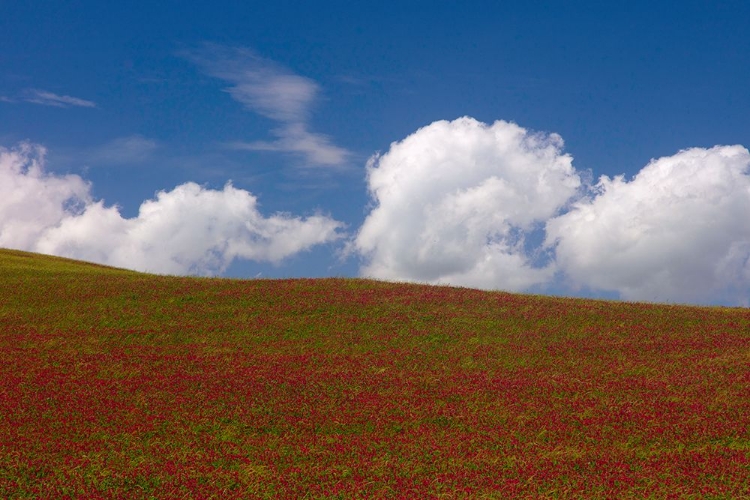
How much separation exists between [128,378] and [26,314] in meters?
11.3

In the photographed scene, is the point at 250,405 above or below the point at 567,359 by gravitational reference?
below

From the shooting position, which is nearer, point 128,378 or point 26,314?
point 128,378

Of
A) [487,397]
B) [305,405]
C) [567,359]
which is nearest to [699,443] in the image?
[487,397]

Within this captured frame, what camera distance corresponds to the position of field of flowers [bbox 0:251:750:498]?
13312 millimetres

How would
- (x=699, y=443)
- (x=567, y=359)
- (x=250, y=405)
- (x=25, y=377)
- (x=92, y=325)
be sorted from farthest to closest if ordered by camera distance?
(x=92, y=325) < (x=567, y=359) < (x=25, y=377) < (x=250, y=405) < (x=699, y=443)

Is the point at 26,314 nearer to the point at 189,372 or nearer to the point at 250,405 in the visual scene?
the point at 189,372

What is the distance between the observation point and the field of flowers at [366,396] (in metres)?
13.3

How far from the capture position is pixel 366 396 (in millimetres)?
18109

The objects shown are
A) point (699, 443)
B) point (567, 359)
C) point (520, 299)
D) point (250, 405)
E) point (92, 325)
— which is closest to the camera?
point (699, 443)

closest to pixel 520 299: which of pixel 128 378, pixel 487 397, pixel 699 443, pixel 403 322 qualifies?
pixel 403 322

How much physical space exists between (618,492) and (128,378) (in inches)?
551

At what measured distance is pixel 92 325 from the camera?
2648 centimetres

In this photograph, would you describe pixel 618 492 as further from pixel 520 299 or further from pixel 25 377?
pixel 520 299

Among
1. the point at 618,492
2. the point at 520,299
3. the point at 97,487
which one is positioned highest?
the point at 520,299
